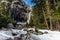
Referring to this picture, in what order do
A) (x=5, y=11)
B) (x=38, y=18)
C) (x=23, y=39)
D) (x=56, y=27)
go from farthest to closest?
Result: 1. (x=5, y=11)
2. (x=38, y=18)
3. (x=56, y=27)
4. (x=23, y=39)

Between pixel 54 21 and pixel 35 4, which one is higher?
pixel 35 4

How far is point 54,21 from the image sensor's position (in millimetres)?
12289

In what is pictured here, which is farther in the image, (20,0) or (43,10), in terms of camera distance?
(20,0)

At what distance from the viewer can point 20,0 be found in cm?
1455

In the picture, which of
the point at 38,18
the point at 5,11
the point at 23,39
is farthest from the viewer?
the point at 5,11

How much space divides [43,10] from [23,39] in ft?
16.9

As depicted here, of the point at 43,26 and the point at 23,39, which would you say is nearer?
the point at 23,39

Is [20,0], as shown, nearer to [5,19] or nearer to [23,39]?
[5,19]

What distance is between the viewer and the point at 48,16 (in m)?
12.6

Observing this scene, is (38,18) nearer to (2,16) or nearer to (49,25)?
(49,25)

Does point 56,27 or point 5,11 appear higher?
point 5,11

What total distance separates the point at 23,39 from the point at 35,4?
565cm

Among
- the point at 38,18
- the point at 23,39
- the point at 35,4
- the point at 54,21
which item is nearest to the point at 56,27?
the point at 54,21

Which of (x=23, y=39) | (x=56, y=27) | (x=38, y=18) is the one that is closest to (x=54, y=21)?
(x=56, y=27)
